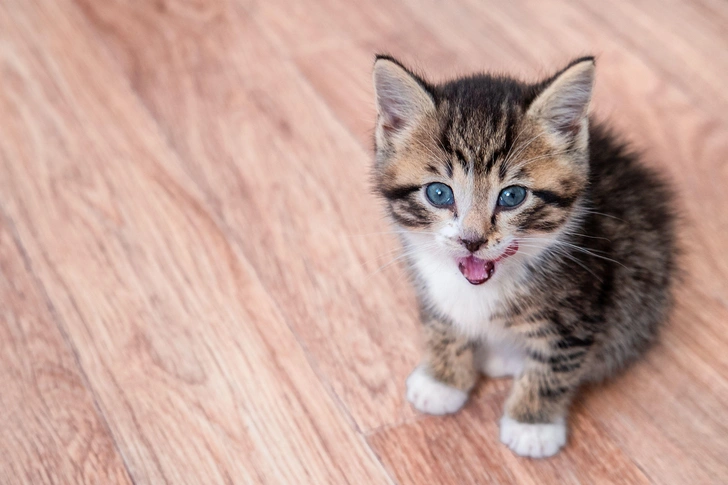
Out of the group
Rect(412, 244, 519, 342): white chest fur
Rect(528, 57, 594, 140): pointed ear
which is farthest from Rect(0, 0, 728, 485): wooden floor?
Rect(528, 57, 594, 140): pointed ear

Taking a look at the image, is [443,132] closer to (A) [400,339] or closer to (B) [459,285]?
(B) [459,285]

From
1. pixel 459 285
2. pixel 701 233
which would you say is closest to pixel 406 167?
pixel 459 285

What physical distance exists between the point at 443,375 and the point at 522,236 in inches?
13.1

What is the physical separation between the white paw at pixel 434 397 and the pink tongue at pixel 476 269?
25cm

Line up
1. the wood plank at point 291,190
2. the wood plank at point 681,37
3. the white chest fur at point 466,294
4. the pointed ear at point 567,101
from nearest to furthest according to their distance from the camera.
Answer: the pointed ear at point 567,101 < the white chest fur at point 466,294 < the wood plank at point 291,190 < the wood plank at point 681,37

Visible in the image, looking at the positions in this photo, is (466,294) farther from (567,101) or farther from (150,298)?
(150,298)

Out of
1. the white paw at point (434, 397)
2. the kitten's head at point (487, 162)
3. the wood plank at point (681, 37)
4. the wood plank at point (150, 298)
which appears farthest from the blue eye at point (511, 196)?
the wood plank at point (681, 37)

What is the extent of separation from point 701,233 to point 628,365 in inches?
16.0

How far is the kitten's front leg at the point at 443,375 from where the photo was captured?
1.45m

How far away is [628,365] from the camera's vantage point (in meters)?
1.53

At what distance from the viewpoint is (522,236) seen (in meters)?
1.25

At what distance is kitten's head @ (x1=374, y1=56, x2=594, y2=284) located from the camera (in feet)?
4.03

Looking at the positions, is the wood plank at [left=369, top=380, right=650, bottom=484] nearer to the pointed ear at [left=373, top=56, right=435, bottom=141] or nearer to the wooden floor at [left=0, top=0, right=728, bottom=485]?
the wooden floor at [left=0, top=0, right=728, bottom=485]

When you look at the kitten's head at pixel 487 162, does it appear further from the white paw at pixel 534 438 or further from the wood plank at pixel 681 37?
the wood plank at pixel 681 37
